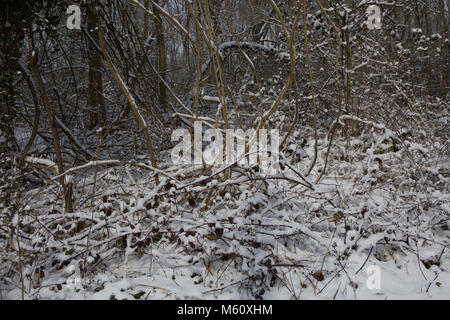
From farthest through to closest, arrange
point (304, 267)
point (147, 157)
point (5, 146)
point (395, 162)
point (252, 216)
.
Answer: point (147, 157), point (395, 162), point (5, 146), point (252, 216), point (304, 267)

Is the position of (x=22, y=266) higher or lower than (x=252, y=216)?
lower

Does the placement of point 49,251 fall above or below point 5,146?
below

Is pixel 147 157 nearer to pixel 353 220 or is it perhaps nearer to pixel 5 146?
pixel 5 146

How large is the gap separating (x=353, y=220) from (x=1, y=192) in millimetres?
2209

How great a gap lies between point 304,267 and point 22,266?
1521 mm

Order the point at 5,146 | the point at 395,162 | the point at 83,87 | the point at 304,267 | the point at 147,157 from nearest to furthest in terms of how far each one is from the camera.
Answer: the point at 304,267 → the point at 5,146 → the point at 395,162 → the point at 147,157 → the point at 83,87
